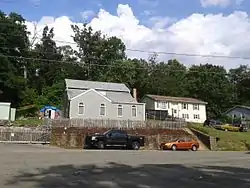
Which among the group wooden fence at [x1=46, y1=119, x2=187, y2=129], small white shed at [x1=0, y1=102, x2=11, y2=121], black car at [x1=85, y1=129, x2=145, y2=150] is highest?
small white shed at [x1=0, y1=102, x2=11, y2=121]

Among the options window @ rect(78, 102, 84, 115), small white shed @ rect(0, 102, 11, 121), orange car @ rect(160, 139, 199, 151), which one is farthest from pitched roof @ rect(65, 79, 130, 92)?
orange car @ rect(160, 139, 199, 151)

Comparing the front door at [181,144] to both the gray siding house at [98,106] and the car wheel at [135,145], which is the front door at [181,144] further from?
the gray siding house at [98,106]

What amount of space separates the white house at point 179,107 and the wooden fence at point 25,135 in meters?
41.1

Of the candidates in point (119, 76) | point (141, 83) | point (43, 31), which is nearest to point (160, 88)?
→ point (141, 83)

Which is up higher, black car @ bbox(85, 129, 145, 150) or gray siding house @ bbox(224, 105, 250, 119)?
gray siding house @ bbox(224, 105, 250, 119)

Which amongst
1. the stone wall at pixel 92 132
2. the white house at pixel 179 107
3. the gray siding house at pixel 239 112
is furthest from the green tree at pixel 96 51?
the stone wall at pixel 92 132

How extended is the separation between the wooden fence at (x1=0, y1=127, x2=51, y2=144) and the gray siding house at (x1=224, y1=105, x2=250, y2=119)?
56089 mm

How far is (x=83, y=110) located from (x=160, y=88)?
41589 mm

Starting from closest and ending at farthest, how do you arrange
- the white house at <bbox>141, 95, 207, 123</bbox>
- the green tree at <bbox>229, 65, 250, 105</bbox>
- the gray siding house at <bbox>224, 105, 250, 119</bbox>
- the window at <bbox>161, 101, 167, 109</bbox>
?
the white house at <bbox>141, 95, 207, 123</bbox>
the window at <bbox>161, 101, 167, 109</bbox>
the gray siding house at <bbox>224, 105, 250, 119</bbox>
the green tree at <bbox>229, 65, 250, 105</bbox>

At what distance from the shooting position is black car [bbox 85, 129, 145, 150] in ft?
125

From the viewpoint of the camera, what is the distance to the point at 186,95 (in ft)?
326

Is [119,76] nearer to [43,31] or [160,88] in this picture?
[160,88]

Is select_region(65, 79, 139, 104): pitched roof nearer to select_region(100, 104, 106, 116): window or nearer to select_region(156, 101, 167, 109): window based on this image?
select_region(100, 104, 106, 116): window

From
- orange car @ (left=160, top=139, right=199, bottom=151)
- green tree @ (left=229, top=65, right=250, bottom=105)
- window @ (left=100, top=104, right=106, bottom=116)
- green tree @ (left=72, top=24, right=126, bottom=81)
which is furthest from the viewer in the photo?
green tree @ (left=229, top=65, right=250, bottom=105)
